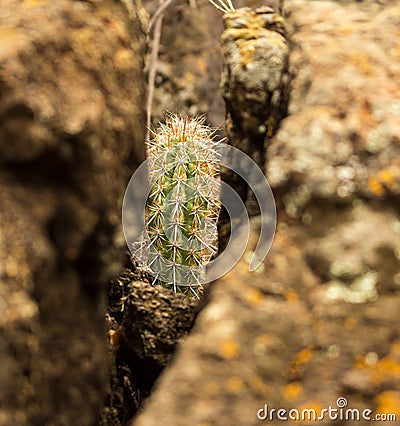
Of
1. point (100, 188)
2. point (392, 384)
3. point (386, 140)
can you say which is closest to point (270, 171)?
point (386, 140)

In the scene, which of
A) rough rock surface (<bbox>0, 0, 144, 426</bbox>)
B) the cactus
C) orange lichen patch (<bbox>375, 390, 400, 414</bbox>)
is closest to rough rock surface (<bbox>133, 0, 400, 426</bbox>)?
orange lichen patch (<bbox>375, 390, 400, 414</bbox>)

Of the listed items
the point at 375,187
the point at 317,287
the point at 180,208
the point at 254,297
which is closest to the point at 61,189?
the point at 254,297

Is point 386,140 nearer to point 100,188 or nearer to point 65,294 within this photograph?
point 100,188

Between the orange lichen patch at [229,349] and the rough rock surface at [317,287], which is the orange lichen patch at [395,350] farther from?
the orange lichen patch at [229,349]

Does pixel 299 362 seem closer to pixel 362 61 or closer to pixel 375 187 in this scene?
pixel 375 187

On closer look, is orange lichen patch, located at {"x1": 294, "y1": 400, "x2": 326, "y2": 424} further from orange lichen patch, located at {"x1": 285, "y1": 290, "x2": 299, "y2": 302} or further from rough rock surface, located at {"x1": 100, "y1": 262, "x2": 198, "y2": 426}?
rough rock surface, located at {"x1": 100, "y1": 262, "x2": 198, "y2": 426}

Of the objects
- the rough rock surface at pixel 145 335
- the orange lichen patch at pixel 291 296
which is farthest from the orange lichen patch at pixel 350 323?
the rough rock surface at pixel 145 335
